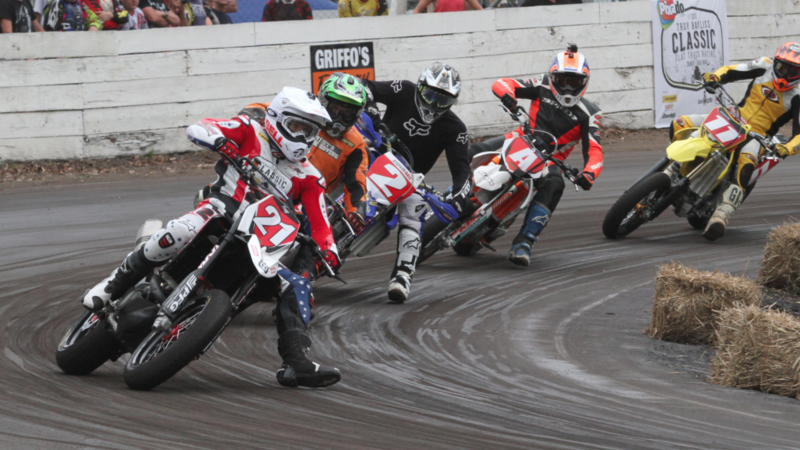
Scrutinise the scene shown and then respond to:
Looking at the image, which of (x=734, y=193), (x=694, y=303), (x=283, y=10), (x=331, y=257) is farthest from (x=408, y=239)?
(x=283, y=10)

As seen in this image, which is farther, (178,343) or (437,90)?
(437,90)

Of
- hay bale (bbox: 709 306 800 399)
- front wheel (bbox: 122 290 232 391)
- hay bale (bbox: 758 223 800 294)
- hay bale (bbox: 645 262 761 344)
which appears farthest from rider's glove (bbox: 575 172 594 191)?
front wheel (bbox: 122 290 232 391)

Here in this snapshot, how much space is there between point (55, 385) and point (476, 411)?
85.1 inches

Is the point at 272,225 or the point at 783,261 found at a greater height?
the point at 272,225

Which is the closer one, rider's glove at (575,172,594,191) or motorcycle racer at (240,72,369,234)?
motorcycle racer at (240,72,369,234)

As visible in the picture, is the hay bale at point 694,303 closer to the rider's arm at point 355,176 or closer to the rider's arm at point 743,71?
the rider's arm at point 355,176

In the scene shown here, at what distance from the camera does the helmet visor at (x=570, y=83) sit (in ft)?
30.0

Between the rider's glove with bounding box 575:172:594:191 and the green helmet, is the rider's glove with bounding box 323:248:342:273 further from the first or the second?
the rider's glove with bounding box 575:172:594:191

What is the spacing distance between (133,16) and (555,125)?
6366 mm

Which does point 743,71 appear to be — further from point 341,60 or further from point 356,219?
point 341,60

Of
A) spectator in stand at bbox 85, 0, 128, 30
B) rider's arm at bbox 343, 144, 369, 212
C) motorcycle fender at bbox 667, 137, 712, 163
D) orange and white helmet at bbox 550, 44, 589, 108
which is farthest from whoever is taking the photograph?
spectator in stand at bbox 85, 0, 128, 30

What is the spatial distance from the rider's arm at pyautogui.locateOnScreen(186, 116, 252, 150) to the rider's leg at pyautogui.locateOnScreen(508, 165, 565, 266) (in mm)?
3652

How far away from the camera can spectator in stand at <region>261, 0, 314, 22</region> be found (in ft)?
44.8

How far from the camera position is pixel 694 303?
6438mm
